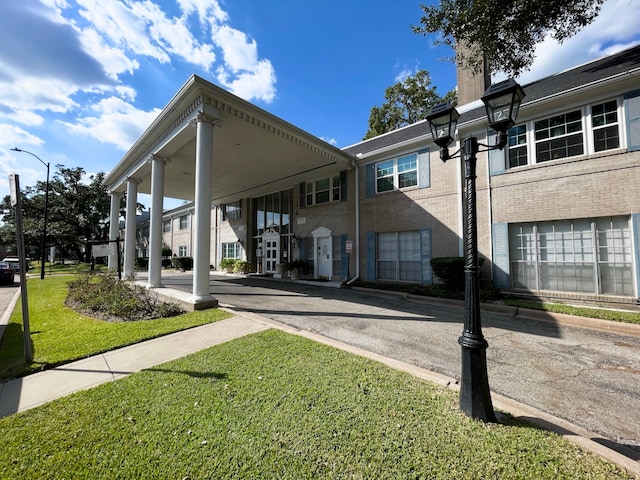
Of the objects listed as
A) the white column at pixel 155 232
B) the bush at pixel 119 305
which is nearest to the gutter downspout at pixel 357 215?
the bush at pixel 119 305

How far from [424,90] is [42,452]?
94.0 feet

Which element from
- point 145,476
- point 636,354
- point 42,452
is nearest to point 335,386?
point 145,476

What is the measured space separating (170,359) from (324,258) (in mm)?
10276

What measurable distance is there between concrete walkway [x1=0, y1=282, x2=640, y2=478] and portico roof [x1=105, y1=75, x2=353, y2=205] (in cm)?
566

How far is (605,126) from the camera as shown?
7.54 m

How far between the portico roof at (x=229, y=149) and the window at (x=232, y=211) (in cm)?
246

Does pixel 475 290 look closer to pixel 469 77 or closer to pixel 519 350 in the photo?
pixel 519 350

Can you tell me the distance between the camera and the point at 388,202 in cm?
1174

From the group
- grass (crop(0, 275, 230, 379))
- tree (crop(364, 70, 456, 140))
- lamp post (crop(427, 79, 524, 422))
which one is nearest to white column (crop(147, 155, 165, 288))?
grass (crop(0, 275, 230, 379))

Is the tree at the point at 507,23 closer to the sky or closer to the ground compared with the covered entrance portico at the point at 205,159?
closer to the sky

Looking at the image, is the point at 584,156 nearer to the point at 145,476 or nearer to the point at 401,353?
the point at 401,353

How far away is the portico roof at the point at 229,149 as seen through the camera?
25.6 ft

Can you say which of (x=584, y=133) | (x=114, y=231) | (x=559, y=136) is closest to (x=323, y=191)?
(x=559, y=136)

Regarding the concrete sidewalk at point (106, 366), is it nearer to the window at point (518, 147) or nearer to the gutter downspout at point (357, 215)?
the gutter downspout at point (357, 215)
